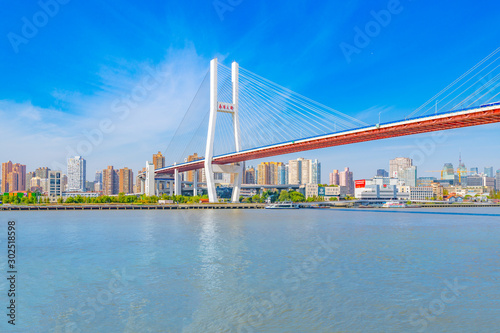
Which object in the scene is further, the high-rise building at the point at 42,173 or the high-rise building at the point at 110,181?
the high-rise building at the point at 110,181

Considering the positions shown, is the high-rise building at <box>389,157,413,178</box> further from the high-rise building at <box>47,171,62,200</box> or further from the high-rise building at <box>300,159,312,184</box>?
the high-rise building at <box>47,171,62,200</box>

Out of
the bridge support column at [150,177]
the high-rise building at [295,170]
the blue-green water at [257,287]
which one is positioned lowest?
the blue-green water at [257,287]

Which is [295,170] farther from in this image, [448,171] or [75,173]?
[448,171]

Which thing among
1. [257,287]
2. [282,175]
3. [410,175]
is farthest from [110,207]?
[410,175]

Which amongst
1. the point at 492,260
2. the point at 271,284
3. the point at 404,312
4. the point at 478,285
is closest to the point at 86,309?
the point at 271,284

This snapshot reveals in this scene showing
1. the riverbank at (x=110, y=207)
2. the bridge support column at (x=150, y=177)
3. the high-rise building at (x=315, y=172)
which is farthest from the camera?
the high-rise building at (x=315, y=172)

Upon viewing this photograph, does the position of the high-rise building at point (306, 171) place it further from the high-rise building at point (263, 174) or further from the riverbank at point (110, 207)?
the riverbank at point (110, 207)

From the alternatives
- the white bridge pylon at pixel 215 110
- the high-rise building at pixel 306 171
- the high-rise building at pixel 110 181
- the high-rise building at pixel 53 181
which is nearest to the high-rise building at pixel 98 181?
the high-rise building at pixel 110 181
